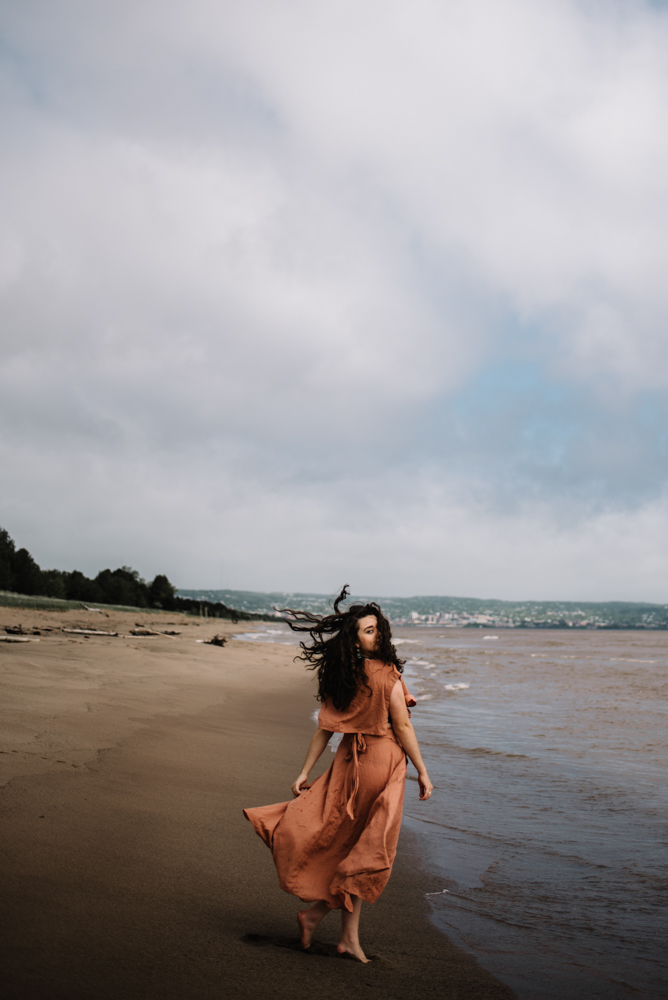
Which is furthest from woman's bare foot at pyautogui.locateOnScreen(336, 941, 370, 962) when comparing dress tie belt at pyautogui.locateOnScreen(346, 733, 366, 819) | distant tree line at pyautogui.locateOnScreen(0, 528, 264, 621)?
distant tree line at pyautogui.locateOnScreen(0, 528, 264, 621)

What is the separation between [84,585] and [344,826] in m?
83.0

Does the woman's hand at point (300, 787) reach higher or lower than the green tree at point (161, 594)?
higher

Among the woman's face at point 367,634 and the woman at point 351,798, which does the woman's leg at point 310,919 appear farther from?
the woman's face at point 367,634

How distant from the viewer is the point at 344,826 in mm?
3410

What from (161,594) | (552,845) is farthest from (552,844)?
(161,594)

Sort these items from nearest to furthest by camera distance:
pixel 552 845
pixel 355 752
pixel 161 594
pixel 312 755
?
pixel 355 752 < pixel 312 755 < pixel 552 845 < pixel 161 594

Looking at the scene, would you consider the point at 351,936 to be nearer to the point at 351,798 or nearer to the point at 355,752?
the point at 351,798

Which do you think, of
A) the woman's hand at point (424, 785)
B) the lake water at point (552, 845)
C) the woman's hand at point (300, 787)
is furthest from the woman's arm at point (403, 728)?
the lake water at point (552, 845)

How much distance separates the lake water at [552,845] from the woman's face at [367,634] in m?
1.81

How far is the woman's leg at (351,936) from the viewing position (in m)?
3.27

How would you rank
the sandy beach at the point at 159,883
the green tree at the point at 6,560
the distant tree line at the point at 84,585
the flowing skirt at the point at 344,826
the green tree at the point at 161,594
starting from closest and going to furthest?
the sandy beach at the point at 159,883 → the flowing skirt at the point at 344,826 → the green tree at the point at 6,560 → the distant tree line at the point at 84,585 → the green tree at the point at 161,594

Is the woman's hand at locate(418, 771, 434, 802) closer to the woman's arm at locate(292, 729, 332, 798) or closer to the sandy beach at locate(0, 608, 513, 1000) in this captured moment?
the woman's arm at locate(292, 729, 332, 798)

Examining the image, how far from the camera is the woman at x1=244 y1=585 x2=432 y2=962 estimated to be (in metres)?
3.28

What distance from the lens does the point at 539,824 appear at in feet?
20.0
